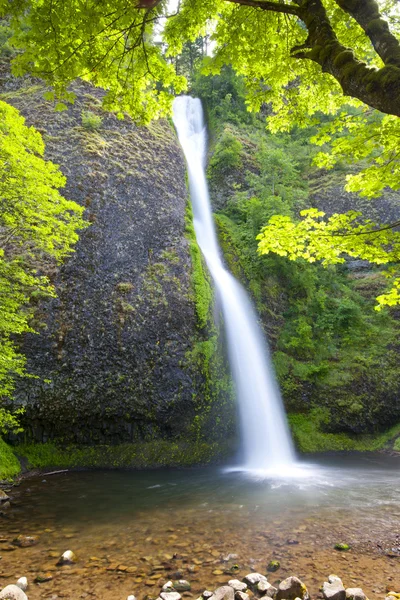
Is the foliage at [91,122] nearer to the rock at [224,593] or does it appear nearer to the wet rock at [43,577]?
the wet rock at [43,577]

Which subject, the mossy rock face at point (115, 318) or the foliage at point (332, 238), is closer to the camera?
the foliage at point (332, 238)

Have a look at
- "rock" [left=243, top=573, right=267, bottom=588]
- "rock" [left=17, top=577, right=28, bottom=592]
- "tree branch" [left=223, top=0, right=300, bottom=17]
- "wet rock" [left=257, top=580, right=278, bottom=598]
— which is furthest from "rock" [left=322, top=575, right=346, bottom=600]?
"tree branch" [left=223, top=0, right=300, bottom=17]

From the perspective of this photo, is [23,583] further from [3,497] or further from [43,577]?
[3,497]

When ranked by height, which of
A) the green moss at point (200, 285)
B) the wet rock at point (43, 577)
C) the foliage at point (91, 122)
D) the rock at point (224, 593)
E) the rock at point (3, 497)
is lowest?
the rock at point (224, 593)

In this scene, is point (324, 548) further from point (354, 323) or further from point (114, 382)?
point (354, 323)

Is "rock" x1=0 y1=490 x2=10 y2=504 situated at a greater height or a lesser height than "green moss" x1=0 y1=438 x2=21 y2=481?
lesser

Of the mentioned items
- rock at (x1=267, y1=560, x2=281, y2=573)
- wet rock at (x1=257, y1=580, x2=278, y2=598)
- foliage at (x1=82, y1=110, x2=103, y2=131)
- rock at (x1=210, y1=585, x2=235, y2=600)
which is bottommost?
rock at (x1=267, y1=560, x2=281, y2=573)

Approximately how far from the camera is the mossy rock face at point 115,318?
340 inches

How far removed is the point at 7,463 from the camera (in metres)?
7.52

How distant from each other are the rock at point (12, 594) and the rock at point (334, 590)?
2576 mm

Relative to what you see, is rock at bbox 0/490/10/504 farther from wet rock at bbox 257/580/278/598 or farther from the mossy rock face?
wet rock at bbox 257/580/278/598

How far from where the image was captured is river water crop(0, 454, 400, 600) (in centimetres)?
359

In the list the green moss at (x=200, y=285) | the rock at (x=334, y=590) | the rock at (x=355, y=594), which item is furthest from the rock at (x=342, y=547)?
the green moss at (x=200, y=285)

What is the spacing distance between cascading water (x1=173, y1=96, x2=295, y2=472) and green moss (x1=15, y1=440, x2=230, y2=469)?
1.29 meters
